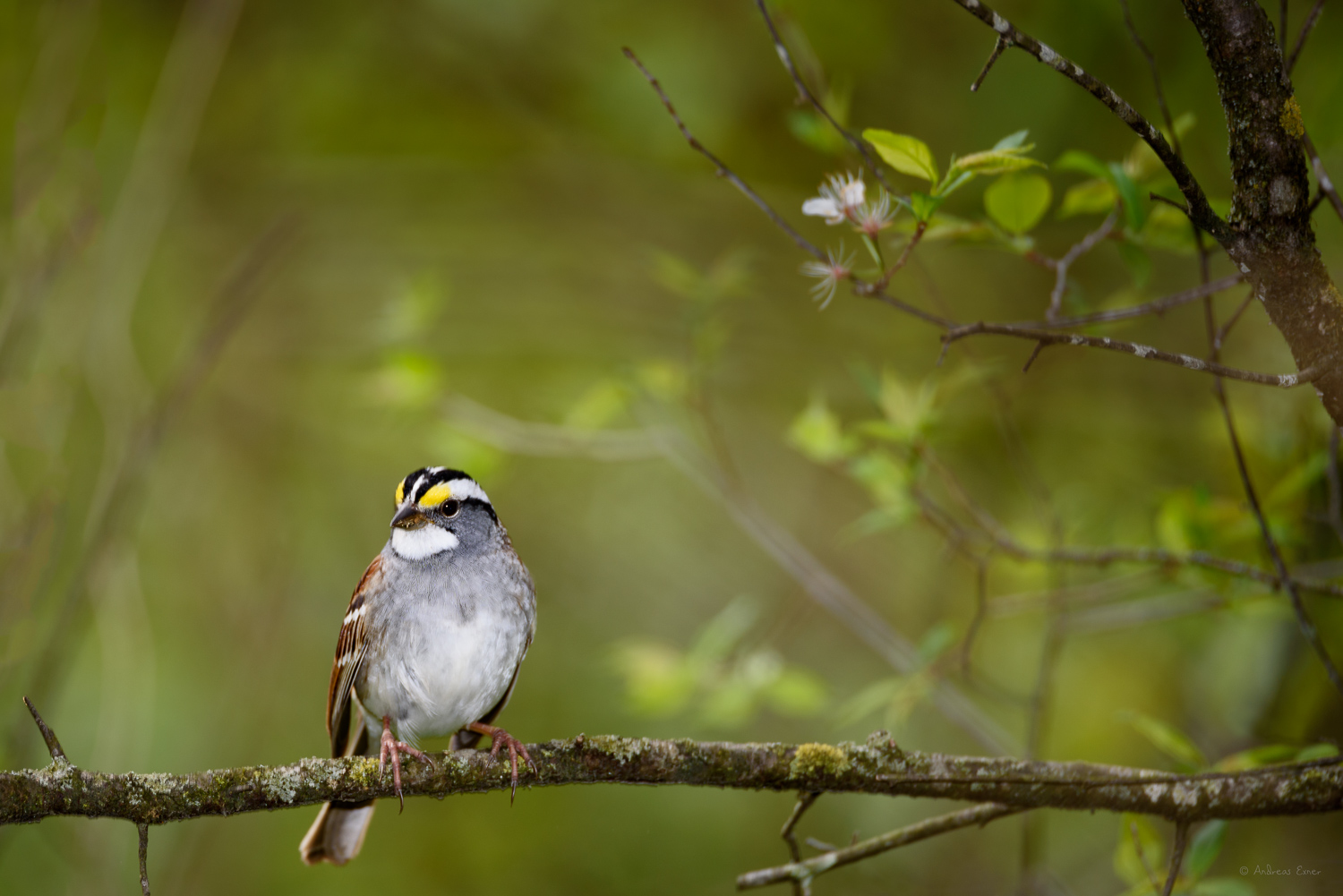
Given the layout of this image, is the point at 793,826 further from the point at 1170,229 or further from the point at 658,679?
the point at 1170,229

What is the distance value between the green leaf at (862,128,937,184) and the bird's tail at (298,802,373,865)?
2572 millimetres

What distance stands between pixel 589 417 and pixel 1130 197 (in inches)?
82.4

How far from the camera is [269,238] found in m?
3.47

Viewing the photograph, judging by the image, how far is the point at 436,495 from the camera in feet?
10.7

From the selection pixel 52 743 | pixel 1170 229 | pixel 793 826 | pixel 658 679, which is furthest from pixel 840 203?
pixel 658 679

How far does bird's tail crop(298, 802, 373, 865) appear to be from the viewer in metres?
3.31

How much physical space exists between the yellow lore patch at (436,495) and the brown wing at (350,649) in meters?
0.24

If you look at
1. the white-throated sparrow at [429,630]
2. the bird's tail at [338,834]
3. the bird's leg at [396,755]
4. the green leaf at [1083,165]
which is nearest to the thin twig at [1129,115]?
the green leaf at [1083,165]

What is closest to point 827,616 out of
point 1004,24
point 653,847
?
point 653,847

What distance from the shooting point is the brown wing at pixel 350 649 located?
312cm

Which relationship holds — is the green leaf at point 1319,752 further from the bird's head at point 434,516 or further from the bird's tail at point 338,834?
the bird's tail at point 338,834

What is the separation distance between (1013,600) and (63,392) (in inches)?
133

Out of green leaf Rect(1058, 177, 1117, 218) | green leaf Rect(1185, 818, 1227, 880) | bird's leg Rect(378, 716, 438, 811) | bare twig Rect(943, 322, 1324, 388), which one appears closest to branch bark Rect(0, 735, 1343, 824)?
bird's leg Rect(378, 716, 438, 811)

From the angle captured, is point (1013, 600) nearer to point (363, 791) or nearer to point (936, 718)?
point (363, 791)
